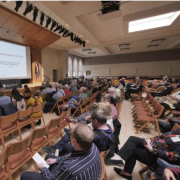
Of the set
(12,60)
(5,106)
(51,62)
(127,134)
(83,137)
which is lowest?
(127,134)

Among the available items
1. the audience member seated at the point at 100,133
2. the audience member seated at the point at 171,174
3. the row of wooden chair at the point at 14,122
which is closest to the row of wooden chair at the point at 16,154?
the audience member seated at the point at 100,133

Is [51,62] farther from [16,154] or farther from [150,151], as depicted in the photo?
[150,151]

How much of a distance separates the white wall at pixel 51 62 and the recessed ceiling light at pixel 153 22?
7805 mm

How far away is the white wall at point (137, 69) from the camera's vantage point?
44.2 feet

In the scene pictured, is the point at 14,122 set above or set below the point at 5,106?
below

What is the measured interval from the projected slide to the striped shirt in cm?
755

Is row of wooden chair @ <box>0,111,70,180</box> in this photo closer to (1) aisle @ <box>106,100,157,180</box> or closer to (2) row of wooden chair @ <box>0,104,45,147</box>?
(2) row of wooden chair @ <box>0,104,45,147</box>

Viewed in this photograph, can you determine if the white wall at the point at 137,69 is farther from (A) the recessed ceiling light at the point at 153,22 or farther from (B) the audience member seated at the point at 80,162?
(B) the audience member seated at the point at 80,162

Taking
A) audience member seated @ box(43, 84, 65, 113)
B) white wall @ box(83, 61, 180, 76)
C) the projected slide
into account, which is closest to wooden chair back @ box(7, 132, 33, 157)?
audience member seated @ box(43, 84, 65, 113)

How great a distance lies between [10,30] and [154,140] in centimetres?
768

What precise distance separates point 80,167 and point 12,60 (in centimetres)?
814

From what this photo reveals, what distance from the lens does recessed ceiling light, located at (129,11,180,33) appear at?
5574 mm

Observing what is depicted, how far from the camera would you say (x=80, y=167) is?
843mm

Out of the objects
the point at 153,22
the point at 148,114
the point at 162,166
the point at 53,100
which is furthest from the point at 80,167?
the point at 153,22
